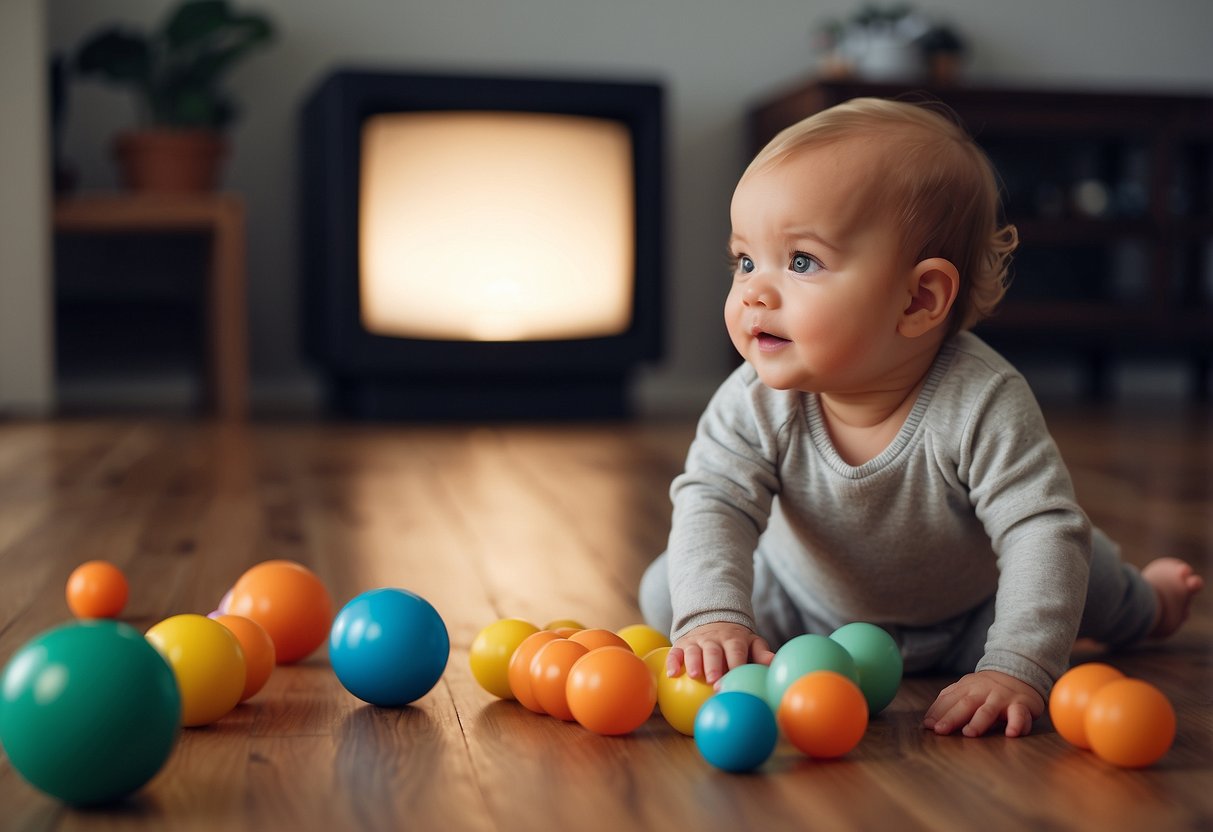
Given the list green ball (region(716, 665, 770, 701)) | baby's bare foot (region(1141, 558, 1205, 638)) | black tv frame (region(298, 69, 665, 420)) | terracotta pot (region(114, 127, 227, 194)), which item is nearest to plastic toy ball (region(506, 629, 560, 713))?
green ball (region(716, 665, 770, 701))

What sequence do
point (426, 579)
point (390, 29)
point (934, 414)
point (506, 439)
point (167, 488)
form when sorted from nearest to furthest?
point (934, 414) < point (426, 579) < point (167, 488) < point (506, 439) < point (390, 29)

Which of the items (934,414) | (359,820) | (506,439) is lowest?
(506,439)

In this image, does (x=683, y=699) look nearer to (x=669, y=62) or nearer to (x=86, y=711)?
(x=86, y=711)

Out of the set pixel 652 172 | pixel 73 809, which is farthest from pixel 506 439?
pixel 73 809

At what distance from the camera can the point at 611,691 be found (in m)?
0.82

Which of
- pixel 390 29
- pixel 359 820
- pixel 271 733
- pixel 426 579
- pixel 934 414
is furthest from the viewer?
pixel 390 29

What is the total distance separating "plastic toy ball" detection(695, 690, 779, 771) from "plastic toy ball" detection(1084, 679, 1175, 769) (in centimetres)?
18

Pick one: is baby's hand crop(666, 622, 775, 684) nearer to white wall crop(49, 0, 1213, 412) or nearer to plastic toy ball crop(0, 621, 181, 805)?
plastic toy ball crop(0, 621, 181, 805)

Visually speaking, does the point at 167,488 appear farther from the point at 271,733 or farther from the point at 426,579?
the point at 271,733

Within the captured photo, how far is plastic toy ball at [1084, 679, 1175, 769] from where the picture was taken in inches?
30.4

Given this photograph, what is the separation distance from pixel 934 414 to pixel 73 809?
0.59m

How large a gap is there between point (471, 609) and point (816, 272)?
475 millimetres

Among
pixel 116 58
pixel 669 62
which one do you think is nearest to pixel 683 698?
pixel 116 58

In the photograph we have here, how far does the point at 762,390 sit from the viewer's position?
40.3 inches
